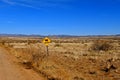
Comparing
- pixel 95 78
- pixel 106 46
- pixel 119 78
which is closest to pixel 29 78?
pixel 95 78

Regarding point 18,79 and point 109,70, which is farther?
point 109,70

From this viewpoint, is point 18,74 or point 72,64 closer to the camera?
point 18,74

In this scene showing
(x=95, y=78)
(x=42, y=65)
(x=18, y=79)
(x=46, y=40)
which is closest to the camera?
(x=18, y=79)

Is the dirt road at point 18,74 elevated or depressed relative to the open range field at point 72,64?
elevated

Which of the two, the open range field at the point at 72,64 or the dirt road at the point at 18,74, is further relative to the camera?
the open range field at the point at 72,64

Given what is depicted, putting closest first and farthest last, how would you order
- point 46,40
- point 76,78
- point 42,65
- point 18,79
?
point 18,79 < point 76,78 < point 42,65 < point 46,40

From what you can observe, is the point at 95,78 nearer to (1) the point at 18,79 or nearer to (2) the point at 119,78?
(2) the point at 119,78

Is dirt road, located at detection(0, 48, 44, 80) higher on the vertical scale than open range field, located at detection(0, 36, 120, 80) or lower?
higher

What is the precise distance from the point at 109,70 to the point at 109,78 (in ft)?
11.0

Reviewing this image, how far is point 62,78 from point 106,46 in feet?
108

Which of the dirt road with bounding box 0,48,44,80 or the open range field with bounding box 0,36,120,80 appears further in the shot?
Result: the open range field with bounding box 0,36,120,80

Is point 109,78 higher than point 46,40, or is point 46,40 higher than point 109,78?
point 46,40

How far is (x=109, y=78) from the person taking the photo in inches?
582

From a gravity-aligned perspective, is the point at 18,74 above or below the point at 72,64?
above
